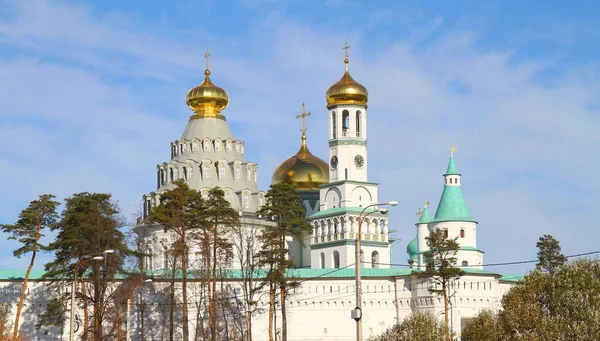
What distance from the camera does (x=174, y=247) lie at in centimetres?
7356

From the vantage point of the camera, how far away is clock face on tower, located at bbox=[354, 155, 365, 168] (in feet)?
317

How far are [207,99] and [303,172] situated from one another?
907cm

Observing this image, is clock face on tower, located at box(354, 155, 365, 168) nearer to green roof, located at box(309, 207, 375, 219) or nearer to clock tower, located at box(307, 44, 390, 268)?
clock tower, located at box(307, 44, 390, 268)

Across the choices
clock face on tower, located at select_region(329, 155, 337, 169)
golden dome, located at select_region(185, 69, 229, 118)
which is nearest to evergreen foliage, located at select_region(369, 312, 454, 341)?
clock face on tower, located at select_region(329, 155, 337, 169)

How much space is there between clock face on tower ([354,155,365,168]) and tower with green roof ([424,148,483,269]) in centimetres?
565

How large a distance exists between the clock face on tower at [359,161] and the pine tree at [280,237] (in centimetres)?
1303

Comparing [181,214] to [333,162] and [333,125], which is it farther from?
[333,125]

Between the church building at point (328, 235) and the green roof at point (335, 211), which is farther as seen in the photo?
the green roof at point (335, 211)

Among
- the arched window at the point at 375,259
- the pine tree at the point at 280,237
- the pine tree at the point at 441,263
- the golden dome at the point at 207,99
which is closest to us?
the pine tree at the point at 280,237

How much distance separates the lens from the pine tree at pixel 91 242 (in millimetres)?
69250

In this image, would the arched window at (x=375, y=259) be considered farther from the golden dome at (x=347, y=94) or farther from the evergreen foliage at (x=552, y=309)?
the evergreen foliage at (x=552, y=309)

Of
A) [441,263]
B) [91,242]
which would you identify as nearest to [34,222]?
[91,242]

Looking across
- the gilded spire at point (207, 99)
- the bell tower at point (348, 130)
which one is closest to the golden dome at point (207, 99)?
the gilded spire at point (207, 99)

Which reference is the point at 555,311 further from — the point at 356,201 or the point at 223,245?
the point at 356,201
